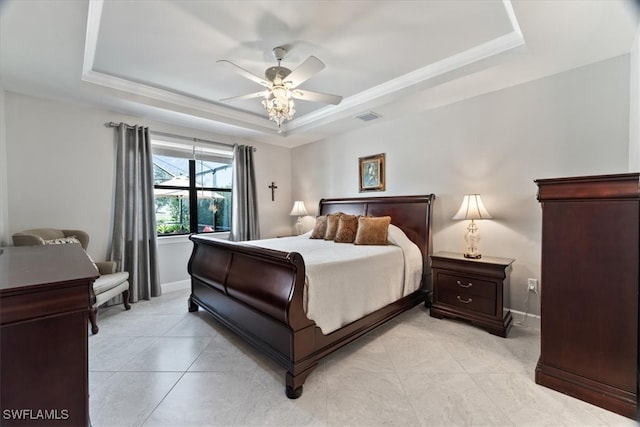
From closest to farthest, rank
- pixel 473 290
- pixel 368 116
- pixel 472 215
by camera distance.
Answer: pixel 473 290, pixel 472 215, pixel 368 116

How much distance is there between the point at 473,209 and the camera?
2916 mm

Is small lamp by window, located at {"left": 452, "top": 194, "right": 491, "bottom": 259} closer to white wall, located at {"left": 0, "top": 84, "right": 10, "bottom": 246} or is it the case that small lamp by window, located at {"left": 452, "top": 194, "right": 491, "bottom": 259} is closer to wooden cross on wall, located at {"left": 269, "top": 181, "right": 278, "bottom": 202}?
wooden cross on wall, located at {"left": 269, "top": 181, "right": 278, "bottom": 202}

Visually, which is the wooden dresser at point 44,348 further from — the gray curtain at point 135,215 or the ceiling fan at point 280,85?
the gray curtain at point 135,215

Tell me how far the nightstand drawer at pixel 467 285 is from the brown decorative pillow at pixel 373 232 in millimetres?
770

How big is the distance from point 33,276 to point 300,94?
87.0 inches

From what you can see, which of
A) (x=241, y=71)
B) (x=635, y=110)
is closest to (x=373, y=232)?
(x=241, y=71)

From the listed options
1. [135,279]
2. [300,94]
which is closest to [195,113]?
[300,94]

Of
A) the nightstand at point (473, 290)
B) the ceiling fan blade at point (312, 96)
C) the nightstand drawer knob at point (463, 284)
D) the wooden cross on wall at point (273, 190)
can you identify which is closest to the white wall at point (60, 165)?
the wooden cross on wall at point (273, 190)

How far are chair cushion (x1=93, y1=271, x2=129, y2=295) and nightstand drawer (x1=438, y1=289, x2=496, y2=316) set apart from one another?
363cm

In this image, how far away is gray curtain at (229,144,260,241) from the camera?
467 centimetres

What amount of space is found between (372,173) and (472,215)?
166cm

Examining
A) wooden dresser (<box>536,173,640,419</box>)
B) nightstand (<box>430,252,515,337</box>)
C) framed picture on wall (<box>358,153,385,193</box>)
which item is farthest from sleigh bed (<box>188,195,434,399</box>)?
wooden dresser (<box>536,173,640,419</box>)

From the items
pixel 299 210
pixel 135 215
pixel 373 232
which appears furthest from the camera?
pixel 299 210

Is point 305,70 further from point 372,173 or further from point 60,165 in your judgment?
point 60,165
